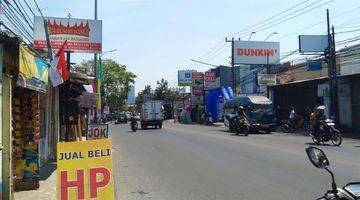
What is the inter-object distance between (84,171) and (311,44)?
147ft

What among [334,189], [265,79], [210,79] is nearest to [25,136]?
[334,189]

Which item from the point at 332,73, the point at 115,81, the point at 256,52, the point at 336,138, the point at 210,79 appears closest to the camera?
the point at 336,138

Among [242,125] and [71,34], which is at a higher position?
[71,34]

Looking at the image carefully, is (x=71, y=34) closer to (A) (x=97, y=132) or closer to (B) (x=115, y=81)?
(A) (x=97, y=132)

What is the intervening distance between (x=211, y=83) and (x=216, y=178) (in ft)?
235

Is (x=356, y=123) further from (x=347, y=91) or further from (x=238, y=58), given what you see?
(x=238, y=58)

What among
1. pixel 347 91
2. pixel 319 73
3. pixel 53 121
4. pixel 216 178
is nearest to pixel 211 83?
pixel 319 73

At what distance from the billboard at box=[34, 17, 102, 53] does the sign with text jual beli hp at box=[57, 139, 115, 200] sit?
2243 cm

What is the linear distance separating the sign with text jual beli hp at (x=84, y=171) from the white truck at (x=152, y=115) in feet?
146

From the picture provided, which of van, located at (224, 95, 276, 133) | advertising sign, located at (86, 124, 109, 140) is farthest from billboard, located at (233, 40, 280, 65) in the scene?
advertising sign, located at (86, 124, 109, 140)

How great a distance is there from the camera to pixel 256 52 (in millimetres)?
71125

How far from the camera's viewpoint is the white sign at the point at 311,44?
4897cm

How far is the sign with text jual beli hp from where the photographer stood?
653 centimetres

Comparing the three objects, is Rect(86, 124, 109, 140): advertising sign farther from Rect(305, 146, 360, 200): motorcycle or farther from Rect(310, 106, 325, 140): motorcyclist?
Rect(305, 146, 360, 200): motorcycle
